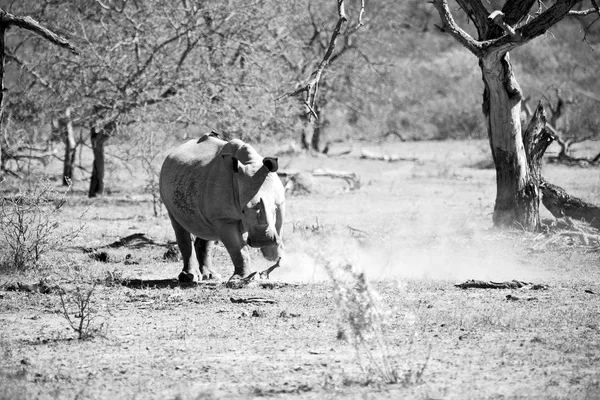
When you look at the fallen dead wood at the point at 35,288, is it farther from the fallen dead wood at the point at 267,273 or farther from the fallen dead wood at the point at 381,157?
the fallen dead wood at the point at 381,157

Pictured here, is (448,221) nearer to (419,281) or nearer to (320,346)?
(419,281)

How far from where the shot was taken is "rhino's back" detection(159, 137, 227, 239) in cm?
1017

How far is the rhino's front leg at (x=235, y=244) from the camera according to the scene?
32.6 ft

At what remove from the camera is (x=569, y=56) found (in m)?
35.4

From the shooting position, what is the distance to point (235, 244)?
391 inches

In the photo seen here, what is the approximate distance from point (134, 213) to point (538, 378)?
475 inches

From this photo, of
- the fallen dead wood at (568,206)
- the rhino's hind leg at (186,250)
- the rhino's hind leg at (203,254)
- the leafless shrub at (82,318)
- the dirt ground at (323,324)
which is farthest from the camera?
the fallen dead wood at (568,206)

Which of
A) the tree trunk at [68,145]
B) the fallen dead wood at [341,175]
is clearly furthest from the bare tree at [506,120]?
the tree trunk at [68,145]

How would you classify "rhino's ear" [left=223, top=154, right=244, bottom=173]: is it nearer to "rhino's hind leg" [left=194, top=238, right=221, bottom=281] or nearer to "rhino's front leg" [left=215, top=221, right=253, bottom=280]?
"rhino's front leg" [left=215, top=221, right=253, bottom=280]

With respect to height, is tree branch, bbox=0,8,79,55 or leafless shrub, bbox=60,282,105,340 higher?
tree branch, bbox=0,8,79,55

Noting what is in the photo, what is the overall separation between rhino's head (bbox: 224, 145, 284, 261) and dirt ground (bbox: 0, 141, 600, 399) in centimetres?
48

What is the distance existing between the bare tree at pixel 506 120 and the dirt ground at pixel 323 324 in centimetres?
55

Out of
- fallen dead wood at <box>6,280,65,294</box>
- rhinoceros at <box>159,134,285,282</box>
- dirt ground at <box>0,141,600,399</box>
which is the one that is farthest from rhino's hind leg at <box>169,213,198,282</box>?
fallen dead wood at <box>6,280,65,294</box>

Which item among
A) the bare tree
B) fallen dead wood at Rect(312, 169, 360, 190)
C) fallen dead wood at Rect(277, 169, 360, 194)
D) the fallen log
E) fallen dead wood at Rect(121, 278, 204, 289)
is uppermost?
the bare tree
